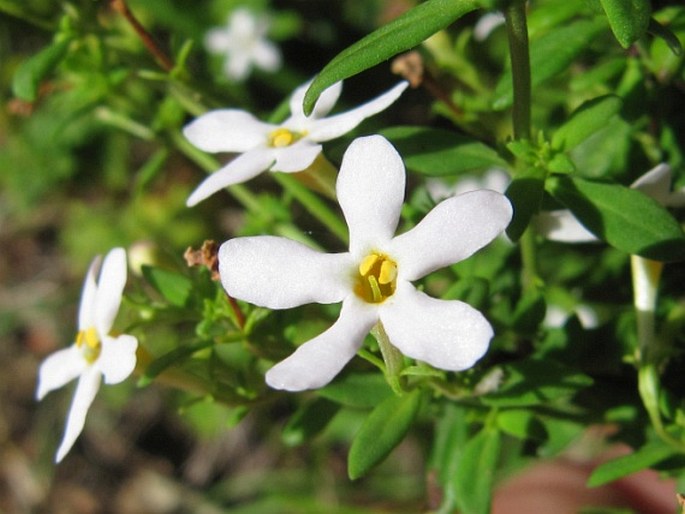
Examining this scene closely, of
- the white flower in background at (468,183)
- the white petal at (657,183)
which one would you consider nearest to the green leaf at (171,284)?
the white petal at (657,183)

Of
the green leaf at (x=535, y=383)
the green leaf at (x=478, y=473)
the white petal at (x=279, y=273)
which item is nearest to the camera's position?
the white petal at (x=279, y=273)

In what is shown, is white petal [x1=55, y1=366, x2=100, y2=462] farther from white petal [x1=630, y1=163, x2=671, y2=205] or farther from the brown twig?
white petal [x1=630, y1=163, x2=671, y2=205]

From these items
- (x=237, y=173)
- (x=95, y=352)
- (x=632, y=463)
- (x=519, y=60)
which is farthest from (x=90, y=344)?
(x=632, y=463)

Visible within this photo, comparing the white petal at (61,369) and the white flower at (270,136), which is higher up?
the white flower at (270,136)

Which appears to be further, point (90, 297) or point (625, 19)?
point (90, 297)

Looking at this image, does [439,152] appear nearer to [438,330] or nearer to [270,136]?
[270,136]

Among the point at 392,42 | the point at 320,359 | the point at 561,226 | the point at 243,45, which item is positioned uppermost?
the point at 392,42

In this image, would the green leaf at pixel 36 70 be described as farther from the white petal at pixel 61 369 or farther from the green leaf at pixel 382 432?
the green leaf at pixel 382 432
